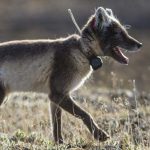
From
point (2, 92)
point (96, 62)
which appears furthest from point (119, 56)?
point (2, 92)

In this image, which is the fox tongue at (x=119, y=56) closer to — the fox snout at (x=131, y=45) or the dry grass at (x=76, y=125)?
the fox snout at (x=131, y=45)

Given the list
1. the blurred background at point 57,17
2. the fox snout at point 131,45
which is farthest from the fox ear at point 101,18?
the blurred background at point 57,17

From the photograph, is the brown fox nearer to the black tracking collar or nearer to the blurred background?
the black tracking collar

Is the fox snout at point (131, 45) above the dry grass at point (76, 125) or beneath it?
above

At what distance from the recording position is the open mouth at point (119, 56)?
10.8 meters

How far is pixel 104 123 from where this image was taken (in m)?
11.8

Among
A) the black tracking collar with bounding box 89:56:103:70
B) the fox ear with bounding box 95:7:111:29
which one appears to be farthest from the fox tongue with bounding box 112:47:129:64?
the fox ear with bounding box 95:7:111:29

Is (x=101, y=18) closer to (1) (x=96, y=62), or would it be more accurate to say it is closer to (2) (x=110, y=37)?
(2) (x=110, y=37)

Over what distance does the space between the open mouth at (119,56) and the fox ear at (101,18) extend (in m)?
0.43

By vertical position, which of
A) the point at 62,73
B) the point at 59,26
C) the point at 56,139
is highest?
the point at 59,26

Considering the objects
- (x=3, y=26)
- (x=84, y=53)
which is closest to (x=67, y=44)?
(x=84, y=53)

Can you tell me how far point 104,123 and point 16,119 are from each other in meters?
1.96

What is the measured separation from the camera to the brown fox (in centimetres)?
1072

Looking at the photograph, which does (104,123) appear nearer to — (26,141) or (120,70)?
(26,141)
